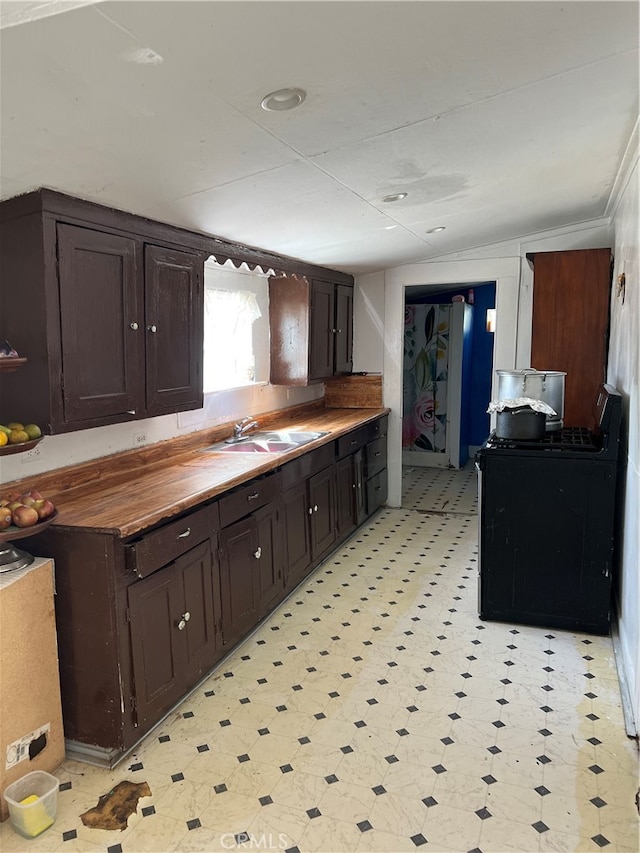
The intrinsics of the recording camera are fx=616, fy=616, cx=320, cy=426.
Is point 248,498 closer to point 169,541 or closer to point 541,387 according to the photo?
point 169,541

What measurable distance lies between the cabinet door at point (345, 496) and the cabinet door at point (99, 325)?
1.96 metres

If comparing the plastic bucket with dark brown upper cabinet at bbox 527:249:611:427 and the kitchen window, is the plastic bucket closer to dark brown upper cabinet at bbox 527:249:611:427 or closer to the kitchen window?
the kitchen window

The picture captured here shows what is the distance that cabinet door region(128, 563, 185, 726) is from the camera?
2297 mm

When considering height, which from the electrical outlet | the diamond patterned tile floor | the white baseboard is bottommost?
the diamond patterned tile floor

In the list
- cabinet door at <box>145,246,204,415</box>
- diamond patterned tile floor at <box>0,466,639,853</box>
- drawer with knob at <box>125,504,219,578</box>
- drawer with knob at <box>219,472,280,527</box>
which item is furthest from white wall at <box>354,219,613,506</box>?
drawer with knob at <box>125,504,219,578</box>

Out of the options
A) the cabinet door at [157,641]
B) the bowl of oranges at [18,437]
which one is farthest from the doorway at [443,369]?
the bowl of oranges at [18,437]

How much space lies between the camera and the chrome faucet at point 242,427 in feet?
13.0

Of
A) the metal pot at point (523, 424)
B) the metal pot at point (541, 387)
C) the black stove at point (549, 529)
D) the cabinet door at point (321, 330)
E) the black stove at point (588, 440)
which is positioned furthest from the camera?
the cabinet door at point (321, 330)

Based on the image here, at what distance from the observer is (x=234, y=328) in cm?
417

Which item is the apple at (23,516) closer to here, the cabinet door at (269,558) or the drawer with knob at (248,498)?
the drawer with knob at (248,498)

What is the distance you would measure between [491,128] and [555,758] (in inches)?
92.3

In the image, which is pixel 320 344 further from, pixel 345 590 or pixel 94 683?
pixel 94 683

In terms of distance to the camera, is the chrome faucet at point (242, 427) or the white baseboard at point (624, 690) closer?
the white baseboard at point (624, 690)

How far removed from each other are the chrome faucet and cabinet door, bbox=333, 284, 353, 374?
120 cm
